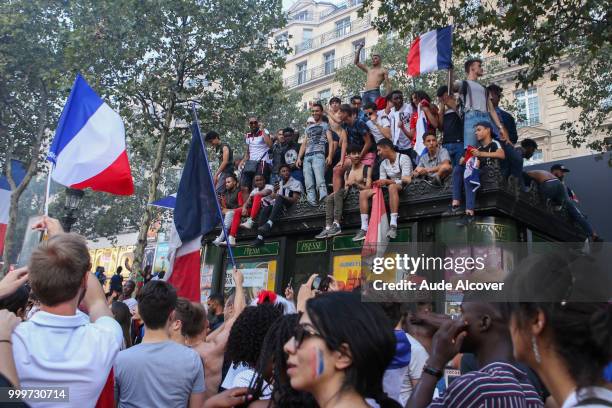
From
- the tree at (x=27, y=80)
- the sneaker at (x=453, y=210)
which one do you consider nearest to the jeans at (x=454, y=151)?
Result: the sneaker at (x=453, y=210)

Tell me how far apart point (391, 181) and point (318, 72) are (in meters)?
37.1

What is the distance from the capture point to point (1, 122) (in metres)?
22.1

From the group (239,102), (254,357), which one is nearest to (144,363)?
(254,357)

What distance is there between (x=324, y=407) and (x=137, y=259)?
14.9 m

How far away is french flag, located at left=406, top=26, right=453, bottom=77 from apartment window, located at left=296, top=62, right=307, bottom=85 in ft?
118

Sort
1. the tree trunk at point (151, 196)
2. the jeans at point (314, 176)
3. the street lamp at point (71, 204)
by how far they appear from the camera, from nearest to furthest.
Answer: the jeans at point (314, 176) → the street lamp at point (71, 204) → the tree trunk at point (151, 196)

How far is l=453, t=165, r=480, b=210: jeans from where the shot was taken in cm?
784

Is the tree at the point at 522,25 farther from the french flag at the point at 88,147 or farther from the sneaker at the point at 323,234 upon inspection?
the french flag at the point at 88,147

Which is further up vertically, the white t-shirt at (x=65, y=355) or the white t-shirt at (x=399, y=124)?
the white t-shirt at (x=399, y=124)

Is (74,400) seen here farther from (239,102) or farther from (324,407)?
(239,102)

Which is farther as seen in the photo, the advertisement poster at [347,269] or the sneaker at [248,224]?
the sneaker at [248,224]

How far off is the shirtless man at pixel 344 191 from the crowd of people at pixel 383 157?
20mm

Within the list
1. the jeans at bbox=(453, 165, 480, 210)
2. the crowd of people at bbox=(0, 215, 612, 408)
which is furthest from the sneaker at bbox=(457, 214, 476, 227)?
the crowd of people at bbox=(0, 215, 612, 408)

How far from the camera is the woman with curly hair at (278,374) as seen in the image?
88.4 inches
